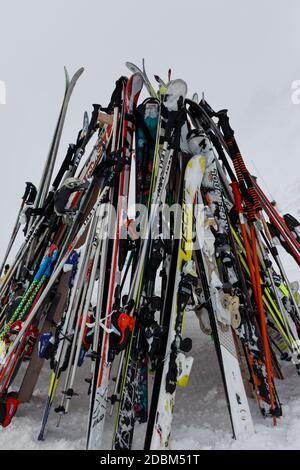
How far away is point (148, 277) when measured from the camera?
2.84m

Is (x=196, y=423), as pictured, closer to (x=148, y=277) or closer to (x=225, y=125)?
(x=148, y=277)

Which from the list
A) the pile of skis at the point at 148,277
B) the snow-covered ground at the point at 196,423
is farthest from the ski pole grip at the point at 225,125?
the snow-covered ground at the point at 196,423

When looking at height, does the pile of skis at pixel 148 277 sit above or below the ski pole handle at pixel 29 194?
below

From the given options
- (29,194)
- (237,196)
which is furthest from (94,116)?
(237,196)

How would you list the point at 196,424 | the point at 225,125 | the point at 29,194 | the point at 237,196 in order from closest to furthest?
the point at 196,424
the point at 237,196
the point at 225,125
the point at 29,194

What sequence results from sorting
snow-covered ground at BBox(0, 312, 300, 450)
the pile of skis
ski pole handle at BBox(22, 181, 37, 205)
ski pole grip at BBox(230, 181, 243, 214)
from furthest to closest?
ski pole handle at BBox(22, 181, 37, 205) < ski pole grip at BBox(230, 181, 243, 214) < the pile of skis < snow-covered ground at BBox(0, 312, 300, 450)

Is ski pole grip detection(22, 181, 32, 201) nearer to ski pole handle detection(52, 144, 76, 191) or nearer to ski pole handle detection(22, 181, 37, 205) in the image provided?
ski pole handle detection(22, 181, 37, 205)

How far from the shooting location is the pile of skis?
249 centimetres

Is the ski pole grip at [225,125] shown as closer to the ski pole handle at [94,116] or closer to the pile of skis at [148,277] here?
the pile of skis at [148,277]

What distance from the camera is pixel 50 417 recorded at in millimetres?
2770

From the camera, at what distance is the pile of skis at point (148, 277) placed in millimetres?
2490

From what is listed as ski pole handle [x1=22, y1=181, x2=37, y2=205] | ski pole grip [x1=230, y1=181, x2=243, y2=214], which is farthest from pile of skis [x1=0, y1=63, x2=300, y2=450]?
ski pole handle [x1=22, y1=181, x2=37, y2=205]

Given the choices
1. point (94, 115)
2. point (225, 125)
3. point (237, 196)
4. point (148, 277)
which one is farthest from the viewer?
point (94, 115)
